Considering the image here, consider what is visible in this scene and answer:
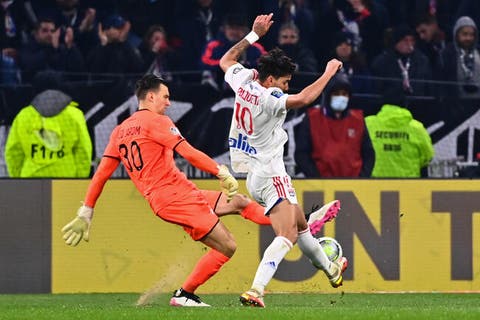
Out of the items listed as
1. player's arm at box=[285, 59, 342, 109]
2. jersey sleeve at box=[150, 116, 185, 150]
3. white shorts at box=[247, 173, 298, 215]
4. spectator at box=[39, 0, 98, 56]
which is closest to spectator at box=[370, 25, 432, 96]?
spectator at box=[39, 0, 98, 56]

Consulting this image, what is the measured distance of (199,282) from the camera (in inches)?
400

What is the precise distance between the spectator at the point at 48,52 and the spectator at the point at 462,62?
4319 mm

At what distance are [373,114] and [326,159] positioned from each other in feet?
4.07

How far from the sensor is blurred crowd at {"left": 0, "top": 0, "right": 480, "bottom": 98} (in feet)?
52.2

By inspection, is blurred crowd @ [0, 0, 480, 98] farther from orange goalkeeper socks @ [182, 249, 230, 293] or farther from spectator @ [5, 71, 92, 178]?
orange goalkeeper socks @ [182, 249, 230, 293]

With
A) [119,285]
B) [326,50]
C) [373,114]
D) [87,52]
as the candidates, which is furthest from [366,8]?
[119,285]

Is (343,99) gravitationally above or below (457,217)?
above

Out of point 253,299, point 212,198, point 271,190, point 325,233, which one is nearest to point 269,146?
point 271,190

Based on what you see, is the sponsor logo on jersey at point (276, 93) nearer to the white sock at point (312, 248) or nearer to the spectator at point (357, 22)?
the white sock at point (312, 248)

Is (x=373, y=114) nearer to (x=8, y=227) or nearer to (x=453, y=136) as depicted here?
(x=453, y=136)

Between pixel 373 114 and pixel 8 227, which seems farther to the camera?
pixel 373 114

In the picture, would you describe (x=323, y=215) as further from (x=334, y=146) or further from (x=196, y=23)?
(x=196, y=23)

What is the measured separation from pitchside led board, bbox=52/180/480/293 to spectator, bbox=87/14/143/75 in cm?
318

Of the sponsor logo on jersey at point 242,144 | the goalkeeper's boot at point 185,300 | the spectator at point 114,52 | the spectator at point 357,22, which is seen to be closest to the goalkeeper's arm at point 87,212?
the goalkeeper's boot at point 185,300
